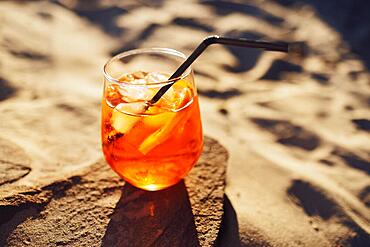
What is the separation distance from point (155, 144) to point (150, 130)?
5cm

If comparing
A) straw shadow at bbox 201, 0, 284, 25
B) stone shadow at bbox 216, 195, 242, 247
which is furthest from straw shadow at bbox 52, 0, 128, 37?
stone shadow at bbox 216, 195, 242, 247

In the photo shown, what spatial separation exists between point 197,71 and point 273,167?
3.36 feet

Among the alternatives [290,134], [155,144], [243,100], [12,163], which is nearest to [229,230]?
[155,144]

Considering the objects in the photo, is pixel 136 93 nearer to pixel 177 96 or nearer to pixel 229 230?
pixel 177 96

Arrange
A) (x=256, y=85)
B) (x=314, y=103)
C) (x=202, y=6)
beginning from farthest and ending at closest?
(x=202, y=6) → (x=256, y=85) → (x=314, y=103)

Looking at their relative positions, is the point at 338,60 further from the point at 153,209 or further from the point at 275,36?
the point at 153,209

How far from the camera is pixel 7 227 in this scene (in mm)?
1524

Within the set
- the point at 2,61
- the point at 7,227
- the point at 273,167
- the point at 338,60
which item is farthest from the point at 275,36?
the point at 7,227

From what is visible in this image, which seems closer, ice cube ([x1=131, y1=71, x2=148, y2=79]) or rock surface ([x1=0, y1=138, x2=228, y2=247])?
rock surface ([x1=0, y1=138, x2=228, y2=247])

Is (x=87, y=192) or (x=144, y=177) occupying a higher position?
(x=144, y=177)

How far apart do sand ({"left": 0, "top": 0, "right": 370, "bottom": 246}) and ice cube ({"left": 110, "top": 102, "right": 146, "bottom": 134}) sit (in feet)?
1.47

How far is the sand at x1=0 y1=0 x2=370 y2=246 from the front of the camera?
1.76 meters

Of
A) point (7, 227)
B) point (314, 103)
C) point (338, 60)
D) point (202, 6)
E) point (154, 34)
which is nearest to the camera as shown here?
point (7, 227)

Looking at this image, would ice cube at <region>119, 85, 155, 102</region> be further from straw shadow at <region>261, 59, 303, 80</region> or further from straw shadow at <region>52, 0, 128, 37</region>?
straw shadow at <region>52, 0, 128, 37</region>
